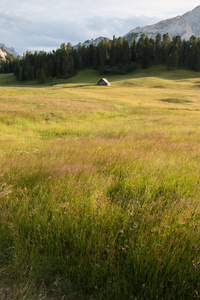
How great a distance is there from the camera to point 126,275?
6.50ft

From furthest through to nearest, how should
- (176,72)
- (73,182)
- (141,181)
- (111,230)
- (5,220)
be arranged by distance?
1. (176,72)
2. (141,181)
3. (73,182)
4. (5,220)
5. (111,230)

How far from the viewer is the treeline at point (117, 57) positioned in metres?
89.4

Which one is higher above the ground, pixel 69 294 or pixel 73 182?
pixel 73 182

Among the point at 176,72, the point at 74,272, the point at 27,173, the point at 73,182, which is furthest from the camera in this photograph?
the point at 176,72

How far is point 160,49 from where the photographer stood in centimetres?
9288

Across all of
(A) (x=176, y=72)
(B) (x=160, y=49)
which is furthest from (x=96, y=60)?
(A) (x=176, y=72)

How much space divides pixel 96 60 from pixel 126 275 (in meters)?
111

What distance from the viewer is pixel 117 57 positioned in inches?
4003

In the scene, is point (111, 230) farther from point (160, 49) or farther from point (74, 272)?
point (160, 49)

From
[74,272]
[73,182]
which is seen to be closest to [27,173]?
[73,182]

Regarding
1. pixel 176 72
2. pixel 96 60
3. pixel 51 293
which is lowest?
pixel 51 293

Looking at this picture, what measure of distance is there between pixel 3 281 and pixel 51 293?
574 mm

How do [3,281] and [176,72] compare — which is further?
[176,72]

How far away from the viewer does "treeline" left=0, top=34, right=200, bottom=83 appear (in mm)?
89375
